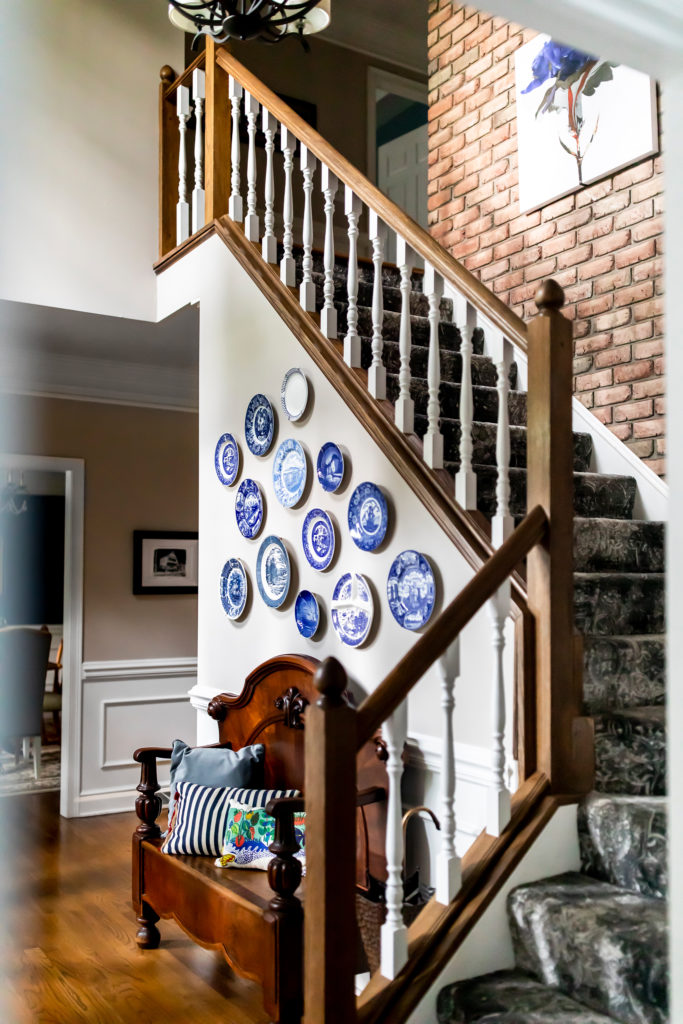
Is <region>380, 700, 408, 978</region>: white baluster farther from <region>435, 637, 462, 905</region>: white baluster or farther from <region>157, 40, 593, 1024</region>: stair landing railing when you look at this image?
<region>435, 637, 462, 905</region>: white baluster

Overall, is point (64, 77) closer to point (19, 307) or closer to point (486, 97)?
point (19, 307)

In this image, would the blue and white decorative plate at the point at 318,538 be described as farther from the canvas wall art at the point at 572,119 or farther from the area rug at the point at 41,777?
the area rug at the point at 41,777

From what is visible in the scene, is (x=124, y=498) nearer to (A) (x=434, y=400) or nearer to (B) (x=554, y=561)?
(A) (x=434, y=400)

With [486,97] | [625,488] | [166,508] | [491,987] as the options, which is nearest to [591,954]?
[491,987]

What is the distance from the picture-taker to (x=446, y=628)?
2223mm

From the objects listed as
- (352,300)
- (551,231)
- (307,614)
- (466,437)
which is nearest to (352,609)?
(307,614)

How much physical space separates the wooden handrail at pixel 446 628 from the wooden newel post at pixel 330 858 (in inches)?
3.3

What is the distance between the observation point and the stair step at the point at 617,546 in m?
3.24

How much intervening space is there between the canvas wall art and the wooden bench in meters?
2.52

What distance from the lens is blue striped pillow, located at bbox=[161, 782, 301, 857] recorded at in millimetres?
3330

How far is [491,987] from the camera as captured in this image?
218 cm

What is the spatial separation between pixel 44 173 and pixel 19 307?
70 centimetres

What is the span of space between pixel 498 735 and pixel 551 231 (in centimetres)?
278

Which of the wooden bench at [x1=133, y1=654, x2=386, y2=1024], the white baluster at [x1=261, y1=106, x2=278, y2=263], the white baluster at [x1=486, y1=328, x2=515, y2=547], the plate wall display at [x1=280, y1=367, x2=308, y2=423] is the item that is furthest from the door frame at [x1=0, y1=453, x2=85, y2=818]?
the white baluster at [x1=486, y1=328, x2=515, y2=547]
